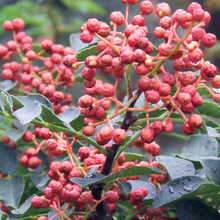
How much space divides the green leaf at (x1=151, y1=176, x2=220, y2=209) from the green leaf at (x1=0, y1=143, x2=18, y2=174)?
522 millimetres

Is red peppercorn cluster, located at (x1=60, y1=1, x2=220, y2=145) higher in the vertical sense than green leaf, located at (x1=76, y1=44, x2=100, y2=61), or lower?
higher

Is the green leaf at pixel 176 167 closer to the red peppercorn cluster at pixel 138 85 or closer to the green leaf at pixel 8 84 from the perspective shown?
the red peppercorn cluster at pixel 138 85

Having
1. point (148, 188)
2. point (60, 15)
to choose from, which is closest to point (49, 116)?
point (148, 188)

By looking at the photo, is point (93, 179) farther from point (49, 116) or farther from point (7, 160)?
point (7, 160)

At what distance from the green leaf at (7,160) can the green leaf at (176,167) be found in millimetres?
486

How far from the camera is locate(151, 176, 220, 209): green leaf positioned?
816 mm

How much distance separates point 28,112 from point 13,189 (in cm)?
38

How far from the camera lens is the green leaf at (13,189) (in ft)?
3.66

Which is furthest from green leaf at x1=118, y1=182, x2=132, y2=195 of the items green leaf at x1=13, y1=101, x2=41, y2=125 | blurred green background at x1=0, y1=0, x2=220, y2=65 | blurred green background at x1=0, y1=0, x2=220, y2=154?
blurred green background at x1=0, y1=0, x2=220, y2=65

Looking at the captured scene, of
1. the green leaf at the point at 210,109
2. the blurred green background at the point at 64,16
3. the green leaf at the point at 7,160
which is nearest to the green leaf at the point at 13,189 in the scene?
the green leaf at the point at 7,160

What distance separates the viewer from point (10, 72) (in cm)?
142

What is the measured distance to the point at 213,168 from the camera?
88cm

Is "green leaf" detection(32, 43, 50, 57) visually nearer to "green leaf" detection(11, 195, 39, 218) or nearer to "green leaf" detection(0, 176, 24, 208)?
"green leaf" detection(0, 176, 24, 208)

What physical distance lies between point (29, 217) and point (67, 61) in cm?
39
